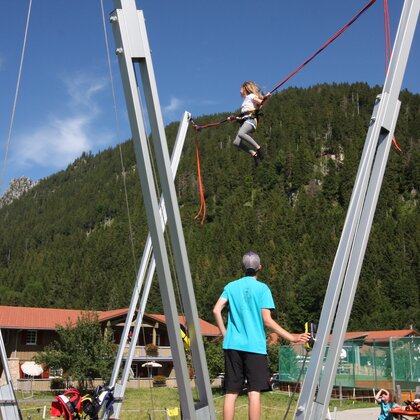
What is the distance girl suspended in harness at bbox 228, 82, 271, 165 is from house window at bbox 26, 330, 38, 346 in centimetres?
3888

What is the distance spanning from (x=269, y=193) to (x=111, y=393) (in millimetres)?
150297

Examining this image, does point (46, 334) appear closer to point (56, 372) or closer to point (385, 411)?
point (56, 372)

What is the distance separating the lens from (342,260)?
389 cm

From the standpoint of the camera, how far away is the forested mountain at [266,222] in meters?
99.8

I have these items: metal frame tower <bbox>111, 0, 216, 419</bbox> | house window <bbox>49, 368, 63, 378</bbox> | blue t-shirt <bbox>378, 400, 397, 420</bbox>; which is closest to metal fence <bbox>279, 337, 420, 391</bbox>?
blue t-shirt <bbox>378, 400, 397, 420</bbox>

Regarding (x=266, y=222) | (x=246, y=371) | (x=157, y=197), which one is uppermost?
(x=266, y=222)

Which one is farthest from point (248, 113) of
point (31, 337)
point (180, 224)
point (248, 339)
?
point (31, 337)

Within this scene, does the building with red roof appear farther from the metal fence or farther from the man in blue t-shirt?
the man in blue t-shirt

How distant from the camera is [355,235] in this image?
404cm

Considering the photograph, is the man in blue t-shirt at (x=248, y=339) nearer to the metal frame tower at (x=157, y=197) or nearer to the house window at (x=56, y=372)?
the metal frame tower at (x=157, y=197)

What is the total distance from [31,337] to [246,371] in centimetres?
4179

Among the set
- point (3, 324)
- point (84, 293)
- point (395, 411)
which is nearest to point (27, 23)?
point (395, 411)

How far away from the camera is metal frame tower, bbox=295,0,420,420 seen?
3.62m

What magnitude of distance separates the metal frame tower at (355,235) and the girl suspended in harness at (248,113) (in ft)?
9.14
